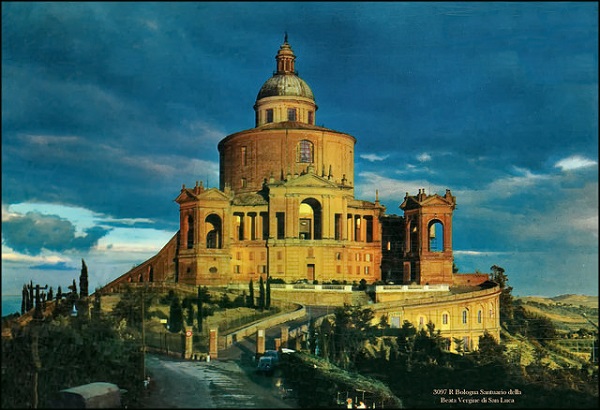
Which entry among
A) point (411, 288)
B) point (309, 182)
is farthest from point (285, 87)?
point (411, 288)

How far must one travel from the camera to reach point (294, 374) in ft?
119

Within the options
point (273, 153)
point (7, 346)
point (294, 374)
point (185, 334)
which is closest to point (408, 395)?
point (294, 374)

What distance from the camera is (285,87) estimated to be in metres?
84.5

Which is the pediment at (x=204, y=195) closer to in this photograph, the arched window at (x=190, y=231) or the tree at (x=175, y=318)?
the arched window at (x=190, y=231)

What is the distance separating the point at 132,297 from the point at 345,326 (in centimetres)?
Result: 1329

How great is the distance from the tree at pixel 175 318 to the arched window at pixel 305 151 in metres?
28.4

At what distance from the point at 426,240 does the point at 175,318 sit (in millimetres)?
28174

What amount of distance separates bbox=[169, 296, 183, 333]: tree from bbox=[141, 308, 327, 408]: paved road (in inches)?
288

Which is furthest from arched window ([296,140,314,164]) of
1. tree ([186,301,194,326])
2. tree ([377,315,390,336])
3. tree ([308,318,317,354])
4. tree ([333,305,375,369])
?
tree ([308,318,317,354])

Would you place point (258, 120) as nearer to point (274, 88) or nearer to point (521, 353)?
point (274, 88)

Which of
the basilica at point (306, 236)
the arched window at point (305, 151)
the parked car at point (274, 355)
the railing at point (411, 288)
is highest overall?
the arched window at point (305, 151)

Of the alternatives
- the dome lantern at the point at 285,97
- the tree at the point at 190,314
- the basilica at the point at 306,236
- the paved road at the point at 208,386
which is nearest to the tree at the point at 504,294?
the basilica at the point at 306,236

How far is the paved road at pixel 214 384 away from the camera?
3025 centimetres

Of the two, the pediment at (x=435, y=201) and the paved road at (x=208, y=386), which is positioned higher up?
the pediment at (x=435, y=201)
